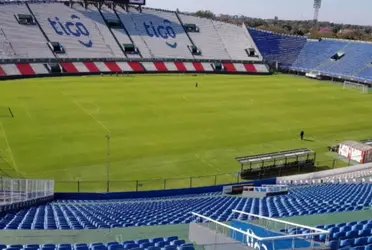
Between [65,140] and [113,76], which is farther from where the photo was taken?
[113,76]

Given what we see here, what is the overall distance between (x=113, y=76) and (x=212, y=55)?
70.8 ft

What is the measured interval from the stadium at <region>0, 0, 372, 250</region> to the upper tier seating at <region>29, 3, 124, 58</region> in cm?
27

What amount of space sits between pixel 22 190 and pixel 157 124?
766 inches

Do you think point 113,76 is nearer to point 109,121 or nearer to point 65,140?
point 109,121

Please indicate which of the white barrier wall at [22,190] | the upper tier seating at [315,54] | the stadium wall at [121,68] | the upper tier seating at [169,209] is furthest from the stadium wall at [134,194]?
the upper tier seating at [315,54]

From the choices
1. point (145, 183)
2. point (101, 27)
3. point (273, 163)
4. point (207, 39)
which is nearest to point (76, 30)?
point (101, 27)

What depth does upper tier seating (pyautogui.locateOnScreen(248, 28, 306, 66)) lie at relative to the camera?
3287 inches

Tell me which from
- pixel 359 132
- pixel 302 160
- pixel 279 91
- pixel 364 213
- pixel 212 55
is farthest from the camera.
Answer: pixel 212 55

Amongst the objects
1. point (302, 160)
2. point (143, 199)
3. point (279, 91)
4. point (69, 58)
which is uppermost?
point (69, 58)

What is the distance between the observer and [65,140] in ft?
108

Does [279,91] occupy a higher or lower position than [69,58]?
lower

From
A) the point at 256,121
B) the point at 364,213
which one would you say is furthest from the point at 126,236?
the point at 256,121

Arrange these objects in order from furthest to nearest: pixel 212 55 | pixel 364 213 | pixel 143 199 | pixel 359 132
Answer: pixel 212 55
pixel 359 132
pixel 143 199
pixel 364 213

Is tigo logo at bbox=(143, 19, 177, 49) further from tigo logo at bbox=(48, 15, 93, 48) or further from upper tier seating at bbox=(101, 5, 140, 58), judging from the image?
tigo logo at bbox=(48, 15, 93, 48)
